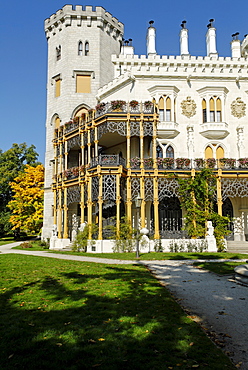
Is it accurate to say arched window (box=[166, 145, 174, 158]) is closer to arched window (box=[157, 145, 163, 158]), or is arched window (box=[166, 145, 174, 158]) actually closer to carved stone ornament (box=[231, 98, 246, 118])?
arched window (box=[157, 145, 163, 158])

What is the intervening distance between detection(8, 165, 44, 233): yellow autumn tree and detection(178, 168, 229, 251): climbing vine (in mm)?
18423

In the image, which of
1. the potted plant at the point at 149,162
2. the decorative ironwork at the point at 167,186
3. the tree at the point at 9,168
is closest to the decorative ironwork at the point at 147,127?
the potted plant at the point at 149,162

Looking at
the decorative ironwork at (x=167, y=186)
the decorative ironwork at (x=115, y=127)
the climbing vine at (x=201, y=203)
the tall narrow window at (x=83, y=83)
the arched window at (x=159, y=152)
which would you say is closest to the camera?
the climbing vine at (x=201, y=203)

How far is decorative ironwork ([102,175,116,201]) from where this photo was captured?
68.8 ft

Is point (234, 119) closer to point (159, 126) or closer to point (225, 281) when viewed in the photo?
point (159, 126)

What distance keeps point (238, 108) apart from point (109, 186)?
13971 millimetres

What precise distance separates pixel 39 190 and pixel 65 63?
14251 mm

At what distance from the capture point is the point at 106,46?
32.8 meters

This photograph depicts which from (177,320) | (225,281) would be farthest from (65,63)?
(177,320)

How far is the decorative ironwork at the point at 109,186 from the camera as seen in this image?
68.8 feet

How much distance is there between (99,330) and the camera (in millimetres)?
5109

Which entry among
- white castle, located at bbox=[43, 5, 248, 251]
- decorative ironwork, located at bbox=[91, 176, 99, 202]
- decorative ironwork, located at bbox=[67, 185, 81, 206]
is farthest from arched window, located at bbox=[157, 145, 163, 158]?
decorative ironwork, located at bbox=[67, 185, 81, 206]

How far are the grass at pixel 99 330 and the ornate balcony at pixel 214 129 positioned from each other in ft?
64.9

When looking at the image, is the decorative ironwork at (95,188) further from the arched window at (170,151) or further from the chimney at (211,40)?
the chimney at (211,40)
